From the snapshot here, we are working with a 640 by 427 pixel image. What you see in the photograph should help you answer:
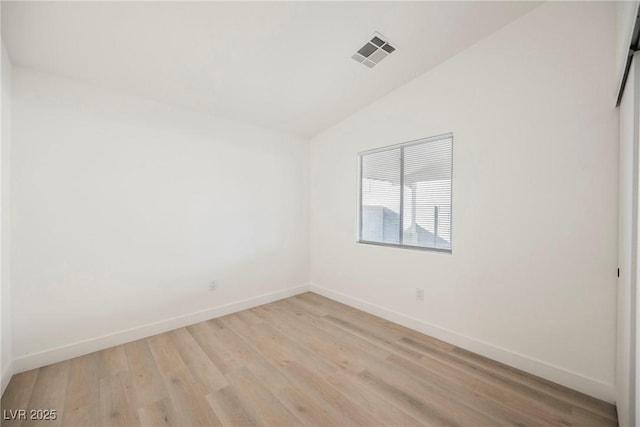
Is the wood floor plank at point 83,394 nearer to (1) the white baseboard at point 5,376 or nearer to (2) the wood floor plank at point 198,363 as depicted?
(1) the white baseboard at point 5,376

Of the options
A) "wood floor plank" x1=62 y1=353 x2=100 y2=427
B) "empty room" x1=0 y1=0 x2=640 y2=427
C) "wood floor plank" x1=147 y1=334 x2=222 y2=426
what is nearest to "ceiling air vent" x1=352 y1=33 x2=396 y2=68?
"empty room" x1=0 y1=0 x2=640 y2=427

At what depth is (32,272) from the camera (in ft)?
7.50

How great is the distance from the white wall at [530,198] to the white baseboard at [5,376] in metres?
3.47

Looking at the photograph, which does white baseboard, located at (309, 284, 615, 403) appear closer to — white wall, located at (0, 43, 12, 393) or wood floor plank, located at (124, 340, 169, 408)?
wood floor plank, located at (124, 340, 169, 408)

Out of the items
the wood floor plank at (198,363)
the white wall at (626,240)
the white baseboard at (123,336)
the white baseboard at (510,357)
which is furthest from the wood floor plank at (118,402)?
the white wall at (626,240)

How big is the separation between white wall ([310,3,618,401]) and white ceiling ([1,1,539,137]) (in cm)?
31

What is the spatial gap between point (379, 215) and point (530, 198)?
1663 mm

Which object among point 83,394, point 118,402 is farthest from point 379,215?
point 83,394

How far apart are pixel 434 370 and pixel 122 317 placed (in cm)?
303

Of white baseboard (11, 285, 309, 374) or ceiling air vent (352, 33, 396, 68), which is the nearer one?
white baseboard (11, 285, 309, 374)

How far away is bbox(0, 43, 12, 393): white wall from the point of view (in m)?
1.98

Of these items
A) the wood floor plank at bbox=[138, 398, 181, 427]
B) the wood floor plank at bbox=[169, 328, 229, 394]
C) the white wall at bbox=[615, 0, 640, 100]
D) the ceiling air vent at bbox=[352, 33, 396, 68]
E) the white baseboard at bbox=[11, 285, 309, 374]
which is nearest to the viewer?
the white wall at bbox=[615, 0, 640, 100]

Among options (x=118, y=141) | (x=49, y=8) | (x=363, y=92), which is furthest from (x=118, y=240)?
(x=363, y=92)

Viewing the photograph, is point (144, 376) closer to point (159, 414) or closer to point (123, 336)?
point (159, 414)
